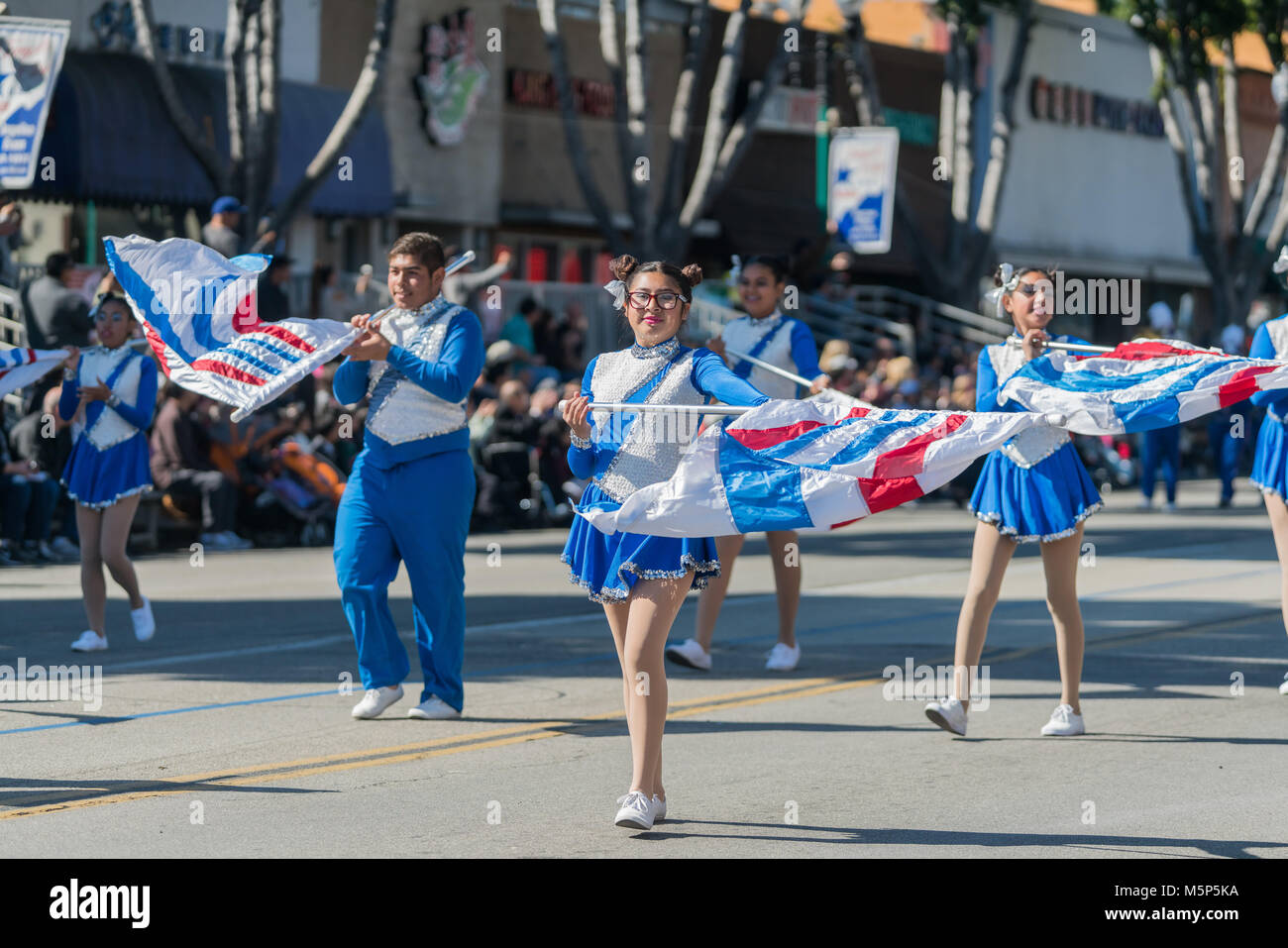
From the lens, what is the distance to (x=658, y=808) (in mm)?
6875

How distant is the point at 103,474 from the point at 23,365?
740mm

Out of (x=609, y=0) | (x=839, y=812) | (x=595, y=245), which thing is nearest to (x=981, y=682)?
(x=839, y=812)

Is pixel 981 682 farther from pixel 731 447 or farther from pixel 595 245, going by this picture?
pixel 595 245

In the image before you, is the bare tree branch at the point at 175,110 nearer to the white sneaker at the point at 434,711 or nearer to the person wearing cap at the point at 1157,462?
the person wearing cap at the point at 1157,462

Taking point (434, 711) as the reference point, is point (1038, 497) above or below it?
above

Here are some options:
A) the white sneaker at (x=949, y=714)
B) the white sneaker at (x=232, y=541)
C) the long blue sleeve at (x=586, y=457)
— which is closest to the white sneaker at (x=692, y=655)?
the white sneaker at (x=949, y=714)

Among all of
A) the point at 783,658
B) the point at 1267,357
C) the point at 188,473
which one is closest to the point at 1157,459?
the point at 188,473

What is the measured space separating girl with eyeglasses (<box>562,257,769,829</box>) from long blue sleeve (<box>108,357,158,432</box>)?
4.53 meters

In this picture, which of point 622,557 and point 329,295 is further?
point 329,295

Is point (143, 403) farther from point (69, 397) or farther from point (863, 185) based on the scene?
point (863, 185)

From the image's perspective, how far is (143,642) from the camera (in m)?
11.5

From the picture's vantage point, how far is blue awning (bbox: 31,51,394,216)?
22250 mm

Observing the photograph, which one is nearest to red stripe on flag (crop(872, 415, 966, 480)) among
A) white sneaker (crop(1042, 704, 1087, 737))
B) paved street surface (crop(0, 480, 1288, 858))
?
paved street surface (crop(0, 480, 1288, 858))

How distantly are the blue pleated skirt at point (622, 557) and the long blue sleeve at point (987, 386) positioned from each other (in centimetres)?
200
